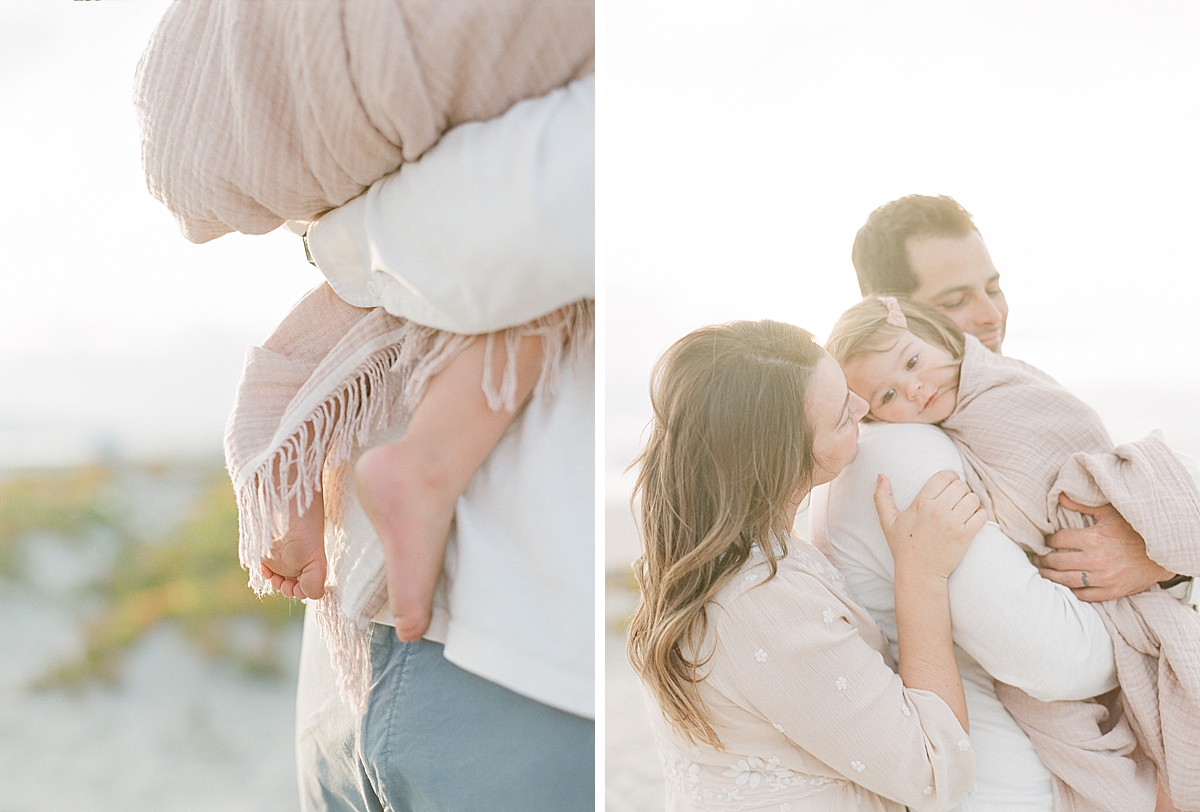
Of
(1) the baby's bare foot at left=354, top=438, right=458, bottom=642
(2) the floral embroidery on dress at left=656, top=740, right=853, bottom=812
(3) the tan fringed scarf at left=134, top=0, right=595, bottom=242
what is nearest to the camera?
(3) the tan fringed scarf at left=134, top=0, right=595, bottom=242

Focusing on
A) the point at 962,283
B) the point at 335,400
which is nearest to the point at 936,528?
the point at 962,283

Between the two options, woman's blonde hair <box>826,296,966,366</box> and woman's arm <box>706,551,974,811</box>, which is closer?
woman's arm <box>706,551,974,811</box>

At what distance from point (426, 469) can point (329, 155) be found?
1.04 ft

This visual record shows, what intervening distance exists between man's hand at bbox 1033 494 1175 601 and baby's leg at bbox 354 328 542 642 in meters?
0.61

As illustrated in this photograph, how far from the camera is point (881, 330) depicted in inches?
40.5

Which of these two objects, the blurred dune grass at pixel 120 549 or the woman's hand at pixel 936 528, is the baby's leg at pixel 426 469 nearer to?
the blurred dune grass at pixel 120 549

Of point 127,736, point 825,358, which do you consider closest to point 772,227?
point 825,358

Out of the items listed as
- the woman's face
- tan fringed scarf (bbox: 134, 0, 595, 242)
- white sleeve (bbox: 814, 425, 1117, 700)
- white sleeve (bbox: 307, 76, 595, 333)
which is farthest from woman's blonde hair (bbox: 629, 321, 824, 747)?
tan fringed scarf (bbox: 134, 0, 595, 242)

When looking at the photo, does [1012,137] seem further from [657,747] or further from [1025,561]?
[657,747]

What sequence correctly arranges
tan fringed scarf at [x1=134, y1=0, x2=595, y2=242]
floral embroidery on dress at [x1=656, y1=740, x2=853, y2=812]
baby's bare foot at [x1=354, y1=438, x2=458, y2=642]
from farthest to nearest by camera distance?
floral embroidery on dress at [x1=656, y1=740, x2=853, y2=812]
baby's bare foot at [x1=354, y1=438, x2=458, y2=642]
tan fringed scarf at [x1=134, y1=0, x2=595, y2=242]

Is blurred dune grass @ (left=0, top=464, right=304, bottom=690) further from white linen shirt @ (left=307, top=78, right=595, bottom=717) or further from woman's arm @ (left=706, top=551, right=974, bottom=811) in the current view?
woman's arm @ (left=706, top=551, right=974, bottom=811)

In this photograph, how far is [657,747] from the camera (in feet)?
3.69

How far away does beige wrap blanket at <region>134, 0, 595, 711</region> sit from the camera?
2.54 feet

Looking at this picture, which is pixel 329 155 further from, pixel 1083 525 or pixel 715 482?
pixel 1083 525
